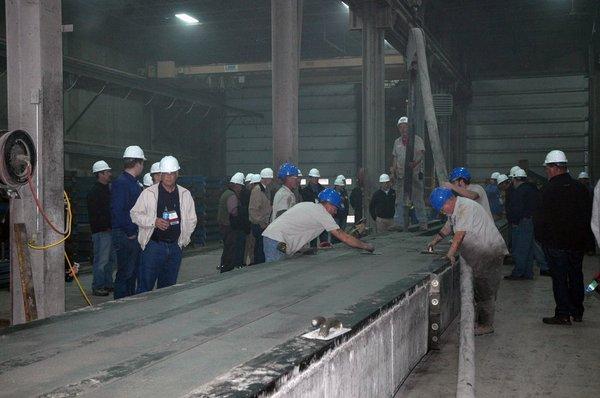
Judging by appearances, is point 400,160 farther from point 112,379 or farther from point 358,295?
point 112,379

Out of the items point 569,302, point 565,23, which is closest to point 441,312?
point 569,302

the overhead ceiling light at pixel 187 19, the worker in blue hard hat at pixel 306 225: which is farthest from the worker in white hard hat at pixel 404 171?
the overhead ceiling light at pixel 187 19

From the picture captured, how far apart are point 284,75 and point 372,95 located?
3.36 metres

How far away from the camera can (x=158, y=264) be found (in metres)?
5.88

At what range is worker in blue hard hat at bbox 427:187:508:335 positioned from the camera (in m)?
5.94

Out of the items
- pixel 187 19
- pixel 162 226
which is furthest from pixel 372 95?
pixel 187 19

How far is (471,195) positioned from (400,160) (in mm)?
3122

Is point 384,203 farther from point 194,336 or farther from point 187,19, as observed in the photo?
point 187,19

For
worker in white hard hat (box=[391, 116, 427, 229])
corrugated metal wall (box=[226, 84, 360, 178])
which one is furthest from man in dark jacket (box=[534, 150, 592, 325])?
corrugated metal wall (box=[226, 84, 360, 178])

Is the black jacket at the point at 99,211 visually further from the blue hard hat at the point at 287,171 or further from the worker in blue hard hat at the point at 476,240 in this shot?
the worker in blue hard hat at the point at 476,240

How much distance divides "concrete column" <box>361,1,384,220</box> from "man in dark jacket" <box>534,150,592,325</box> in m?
5.50

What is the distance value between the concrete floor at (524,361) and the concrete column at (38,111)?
2904 mm

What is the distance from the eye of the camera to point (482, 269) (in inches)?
241

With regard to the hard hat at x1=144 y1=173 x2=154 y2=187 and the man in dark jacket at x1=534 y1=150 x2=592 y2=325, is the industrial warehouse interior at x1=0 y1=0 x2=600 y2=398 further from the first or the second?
the hard hat at x1=144 y1=173 x2=154 y2=187
